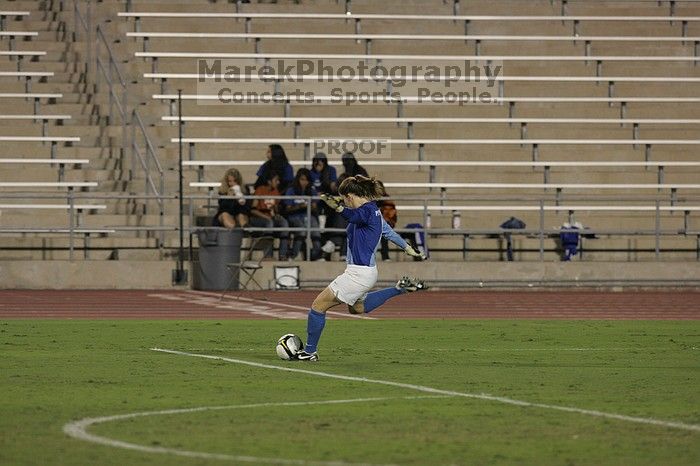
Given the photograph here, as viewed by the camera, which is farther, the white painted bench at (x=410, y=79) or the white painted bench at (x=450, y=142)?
the white painted bench at (x=410, y=79)

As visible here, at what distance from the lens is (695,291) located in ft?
81.8

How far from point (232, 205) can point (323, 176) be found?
5.20 ft

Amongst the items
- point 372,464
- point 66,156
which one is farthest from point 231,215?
point 372,464

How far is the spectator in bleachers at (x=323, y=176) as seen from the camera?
2420cm

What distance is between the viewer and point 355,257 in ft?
41.0

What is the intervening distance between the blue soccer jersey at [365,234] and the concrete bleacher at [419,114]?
11582 mm

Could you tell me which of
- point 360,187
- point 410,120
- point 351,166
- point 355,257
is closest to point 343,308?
point 351,166

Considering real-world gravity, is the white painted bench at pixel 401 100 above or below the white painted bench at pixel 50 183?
above

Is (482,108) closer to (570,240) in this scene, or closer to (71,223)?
(570,240)

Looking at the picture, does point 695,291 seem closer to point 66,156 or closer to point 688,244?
point 688,244

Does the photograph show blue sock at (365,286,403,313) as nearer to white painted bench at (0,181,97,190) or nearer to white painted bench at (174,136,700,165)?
white painted bench at (0,181,97,190)

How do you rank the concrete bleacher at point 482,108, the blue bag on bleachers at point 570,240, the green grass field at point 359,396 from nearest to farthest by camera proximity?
the green grass field at point 359,396 < the blue bag on bleachers at point 570,240 < the concrete bleacher at point 482,108

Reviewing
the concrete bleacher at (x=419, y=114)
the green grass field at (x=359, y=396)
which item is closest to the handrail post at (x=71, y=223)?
the concrete bleacher at (x=419, y=114)

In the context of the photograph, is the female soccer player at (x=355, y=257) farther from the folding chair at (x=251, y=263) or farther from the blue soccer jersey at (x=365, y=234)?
the folding chair at (x=251, y=263)
